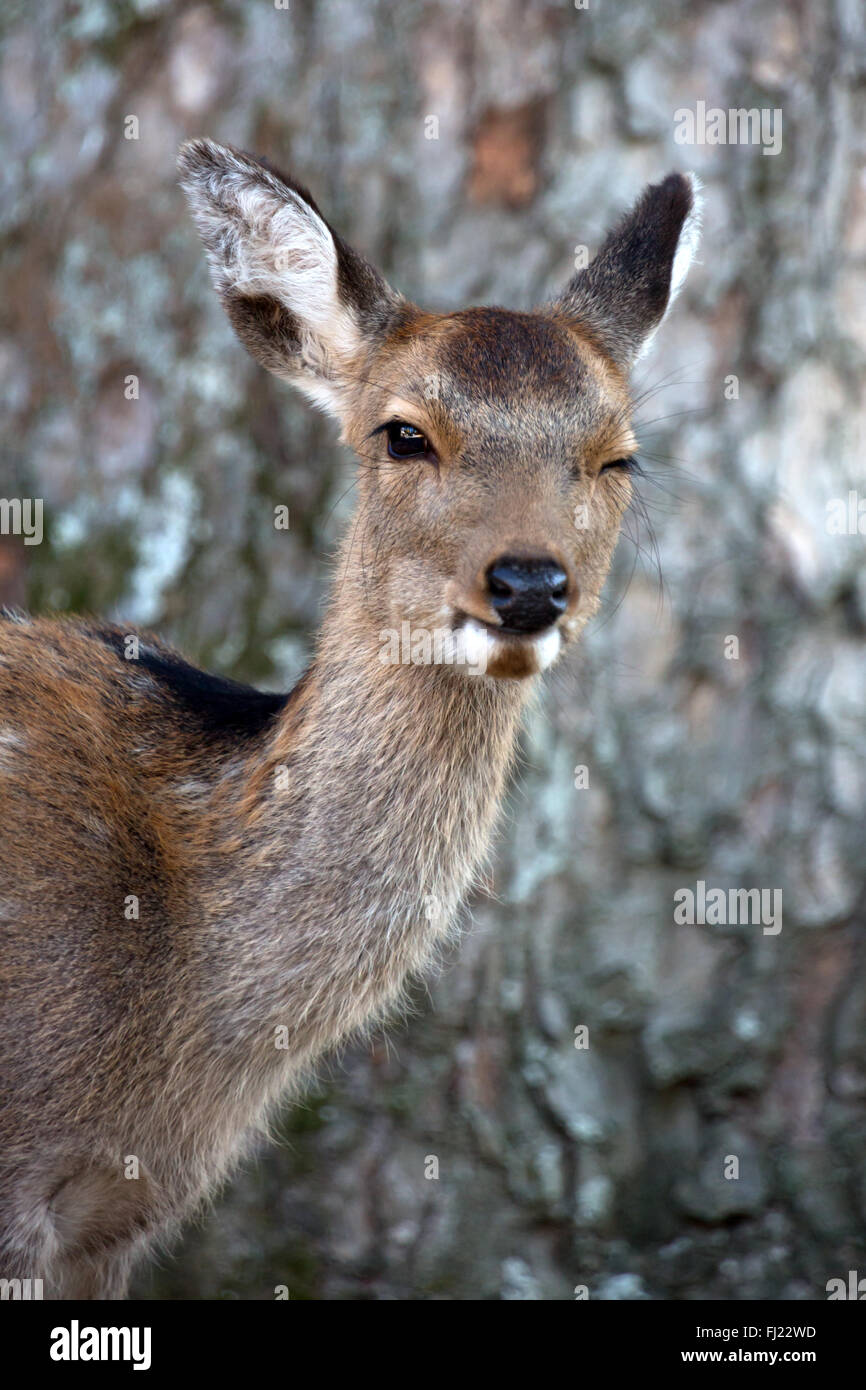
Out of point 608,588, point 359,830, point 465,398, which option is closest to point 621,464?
point 465,398

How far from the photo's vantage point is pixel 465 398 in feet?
15.5

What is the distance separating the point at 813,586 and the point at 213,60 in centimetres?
402

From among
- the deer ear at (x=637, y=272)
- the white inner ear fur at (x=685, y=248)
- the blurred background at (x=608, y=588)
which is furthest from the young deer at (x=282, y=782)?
the blurred background at (x=608, y=588)

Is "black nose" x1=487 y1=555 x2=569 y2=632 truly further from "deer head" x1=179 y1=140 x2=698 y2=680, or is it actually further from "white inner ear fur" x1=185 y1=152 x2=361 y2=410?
"white inner ear fur" x1=185 y1=152 x2=361 y2=410

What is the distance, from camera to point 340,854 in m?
4.86

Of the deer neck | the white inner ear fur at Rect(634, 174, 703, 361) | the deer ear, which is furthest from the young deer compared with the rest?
the white inner ear fur at Rect(634, 174, 703, 361)

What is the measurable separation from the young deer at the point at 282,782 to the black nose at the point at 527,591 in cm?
2

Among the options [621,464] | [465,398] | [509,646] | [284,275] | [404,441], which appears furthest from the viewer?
[284,275]

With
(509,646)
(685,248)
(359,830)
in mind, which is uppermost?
(685,248)

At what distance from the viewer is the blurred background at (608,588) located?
680 centimetres

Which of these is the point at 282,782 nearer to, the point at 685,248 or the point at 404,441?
the point at 404,441

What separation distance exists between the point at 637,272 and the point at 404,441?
1.40m
